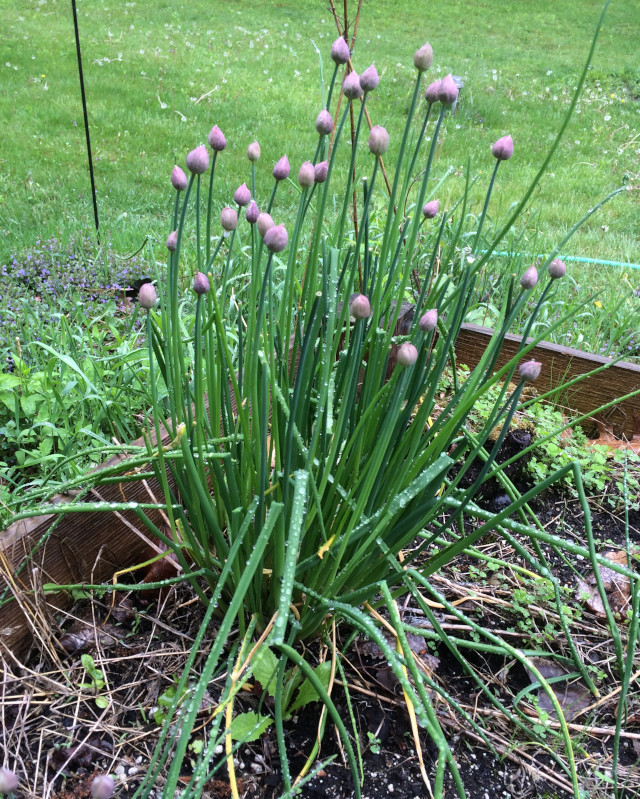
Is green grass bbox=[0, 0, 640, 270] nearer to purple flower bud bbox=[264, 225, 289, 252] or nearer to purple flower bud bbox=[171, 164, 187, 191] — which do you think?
purple flower bud bbox=[171, 164, 187, 191]

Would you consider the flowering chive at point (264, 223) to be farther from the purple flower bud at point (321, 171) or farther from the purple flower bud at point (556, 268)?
the purple flower bud at point (556, 268)

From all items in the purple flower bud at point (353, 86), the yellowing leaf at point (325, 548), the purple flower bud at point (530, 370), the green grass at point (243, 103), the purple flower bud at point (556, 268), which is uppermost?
the purple flower bud at point (353, 86)

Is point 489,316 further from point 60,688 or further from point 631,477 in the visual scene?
point 60,688

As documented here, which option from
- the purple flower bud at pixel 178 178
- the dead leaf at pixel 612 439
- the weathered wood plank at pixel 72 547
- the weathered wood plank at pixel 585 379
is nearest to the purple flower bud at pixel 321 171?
the purple flower bud at pixel 178 178

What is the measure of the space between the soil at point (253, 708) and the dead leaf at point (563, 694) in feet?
0.11

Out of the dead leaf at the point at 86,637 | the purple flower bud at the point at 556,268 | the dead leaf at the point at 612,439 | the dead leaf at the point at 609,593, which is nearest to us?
the purple flower bud at the point at 556,268

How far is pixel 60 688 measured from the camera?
48.5 inches

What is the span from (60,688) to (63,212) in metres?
3.19

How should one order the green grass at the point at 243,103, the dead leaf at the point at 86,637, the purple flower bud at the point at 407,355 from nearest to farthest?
the purple flower bud at the point at 407,355 → the dead leaf at the point at 86,637 → the green grass at the point at 243,103

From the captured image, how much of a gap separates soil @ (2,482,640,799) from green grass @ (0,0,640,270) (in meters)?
2.16

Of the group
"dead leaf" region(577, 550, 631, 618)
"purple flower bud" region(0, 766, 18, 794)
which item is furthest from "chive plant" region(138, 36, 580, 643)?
"dead leaf" region(577, 550, 631, 618)

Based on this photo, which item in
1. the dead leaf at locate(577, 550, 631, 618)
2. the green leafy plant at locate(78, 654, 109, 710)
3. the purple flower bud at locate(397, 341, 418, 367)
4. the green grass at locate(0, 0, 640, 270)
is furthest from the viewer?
the green grass at locate(0, 0, 640, 270)

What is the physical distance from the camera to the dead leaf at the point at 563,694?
134cm

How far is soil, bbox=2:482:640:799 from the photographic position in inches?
44.6
